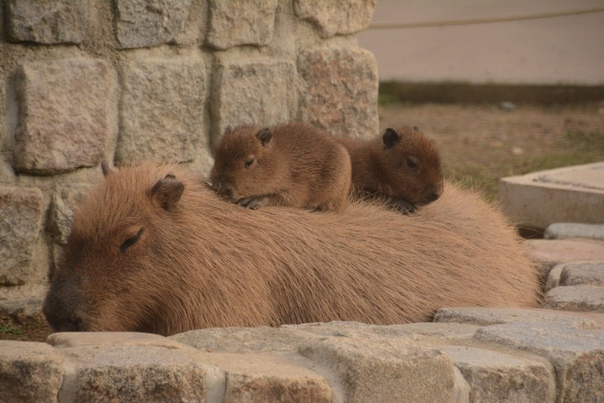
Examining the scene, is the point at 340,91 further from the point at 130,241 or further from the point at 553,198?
the point at 130,241

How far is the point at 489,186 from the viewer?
830 centimetres

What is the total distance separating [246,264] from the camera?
13.4ft

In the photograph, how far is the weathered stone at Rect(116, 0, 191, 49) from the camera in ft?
15.6

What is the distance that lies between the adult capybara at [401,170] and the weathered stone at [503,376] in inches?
52.8

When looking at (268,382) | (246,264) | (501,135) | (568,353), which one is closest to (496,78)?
(501,135)

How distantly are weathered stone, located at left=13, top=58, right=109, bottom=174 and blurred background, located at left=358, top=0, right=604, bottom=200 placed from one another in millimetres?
4729

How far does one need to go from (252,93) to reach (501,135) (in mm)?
5992

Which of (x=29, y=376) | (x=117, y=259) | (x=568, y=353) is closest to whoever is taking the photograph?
(x=29, y=376)

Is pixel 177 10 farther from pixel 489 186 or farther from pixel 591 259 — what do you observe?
pixel 489 186

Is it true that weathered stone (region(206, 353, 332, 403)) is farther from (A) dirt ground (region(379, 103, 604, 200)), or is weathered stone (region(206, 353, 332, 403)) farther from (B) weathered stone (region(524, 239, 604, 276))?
(A) dirt ground (region(379, 103, 604, 200))

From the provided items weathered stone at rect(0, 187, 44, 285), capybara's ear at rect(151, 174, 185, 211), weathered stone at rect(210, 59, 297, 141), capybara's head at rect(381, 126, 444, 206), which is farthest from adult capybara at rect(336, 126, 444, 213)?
weathered stone at rect(0, 187, 44, 285)

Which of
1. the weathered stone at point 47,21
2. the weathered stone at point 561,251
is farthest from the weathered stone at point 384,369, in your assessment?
the weathered stone at point 561,251

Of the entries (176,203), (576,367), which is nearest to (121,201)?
(176,203)

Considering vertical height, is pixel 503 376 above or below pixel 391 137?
A: below
